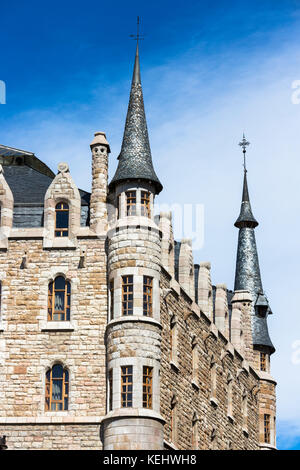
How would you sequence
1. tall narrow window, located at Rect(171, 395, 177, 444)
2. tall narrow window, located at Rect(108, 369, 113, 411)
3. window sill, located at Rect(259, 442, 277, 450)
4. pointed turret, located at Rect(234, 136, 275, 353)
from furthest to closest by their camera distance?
pointed turret, located at Rect(234, 136, 275, 353)
window sill, located at Rect(259, 442, 277, 450)
tall narrow window, located at Rect(171, 395, 177, 444)
tall narrow window, located at Rect(108, 369, 113, 411)

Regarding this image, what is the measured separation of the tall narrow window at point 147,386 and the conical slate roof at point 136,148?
9.07 meters

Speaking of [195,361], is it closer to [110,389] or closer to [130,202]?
[110,389]

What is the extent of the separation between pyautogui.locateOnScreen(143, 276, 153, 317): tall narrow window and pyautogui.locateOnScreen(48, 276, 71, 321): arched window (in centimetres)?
359

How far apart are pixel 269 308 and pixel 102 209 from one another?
2554 cm

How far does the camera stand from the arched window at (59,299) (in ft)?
209

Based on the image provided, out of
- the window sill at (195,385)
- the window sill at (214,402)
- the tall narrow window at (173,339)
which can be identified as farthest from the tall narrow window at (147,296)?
the window sill at (214,402)

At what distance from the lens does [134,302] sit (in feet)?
206

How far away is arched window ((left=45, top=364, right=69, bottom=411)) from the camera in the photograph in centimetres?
6244

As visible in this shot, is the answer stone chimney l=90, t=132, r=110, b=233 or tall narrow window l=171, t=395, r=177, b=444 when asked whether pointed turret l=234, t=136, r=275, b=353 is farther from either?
stone chimney l=90, t=132, r=110, b=233

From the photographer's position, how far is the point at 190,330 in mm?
71125

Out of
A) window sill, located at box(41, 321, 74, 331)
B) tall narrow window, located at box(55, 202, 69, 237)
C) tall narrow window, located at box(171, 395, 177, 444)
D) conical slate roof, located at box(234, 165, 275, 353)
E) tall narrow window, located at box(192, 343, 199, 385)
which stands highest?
conical slate roof, located at box(234, 165, 275, 353)

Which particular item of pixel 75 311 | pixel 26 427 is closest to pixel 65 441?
pixel 26 427

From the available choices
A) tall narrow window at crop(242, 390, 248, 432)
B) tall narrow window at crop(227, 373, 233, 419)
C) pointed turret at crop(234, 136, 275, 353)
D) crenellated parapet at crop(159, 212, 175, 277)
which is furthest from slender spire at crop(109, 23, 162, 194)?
pointed turret at crop(234, 136, 275, 353)
